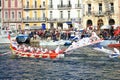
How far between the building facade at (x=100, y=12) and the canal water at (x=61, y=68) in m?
63.2

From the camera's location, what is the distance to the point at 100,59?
2571 inches

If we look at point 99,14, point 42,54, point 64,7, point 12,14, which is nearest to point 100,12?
point 99,14

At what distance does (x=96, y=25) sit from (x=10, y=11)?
98.2ft

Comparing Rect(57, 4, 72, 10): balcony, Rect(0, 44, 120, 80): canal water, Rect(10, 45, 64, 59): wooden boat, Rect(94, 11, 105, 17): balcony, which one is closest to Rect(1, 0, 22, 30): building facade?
Rect(57, 4, 72, 10): balcony

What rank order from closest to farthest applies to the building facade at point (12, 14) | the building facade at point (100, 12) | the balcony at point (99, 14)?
the building facade at point (100, 12) < the balcony at point (99, 14) < the building facade at point (12, 14)

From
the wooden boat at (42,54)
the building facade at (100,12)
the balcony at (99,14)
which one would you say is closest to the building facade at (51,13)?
the building facade at (100,12)

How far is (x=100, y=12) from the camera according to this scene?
132 m

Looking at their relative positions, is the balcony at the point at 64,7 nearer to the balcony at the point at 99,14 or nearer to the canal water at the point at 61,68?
the balcony at the point at 99,14

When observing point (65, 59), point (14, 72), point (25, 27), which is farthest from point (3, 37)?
point (14, 72)

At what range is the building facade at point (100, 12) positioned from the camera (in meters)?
130

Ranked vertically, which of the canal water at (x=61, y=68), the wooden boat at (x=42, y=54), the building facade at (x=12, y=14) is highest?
the building facade at (x=12, y=14)

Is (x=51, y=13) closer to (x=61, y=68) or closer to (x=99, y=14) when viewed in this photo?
(x=99, y=14)

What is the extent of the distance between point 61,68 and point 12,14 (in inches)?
3728

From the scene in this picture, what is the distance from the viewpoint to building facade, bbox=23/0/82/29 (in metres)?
140
